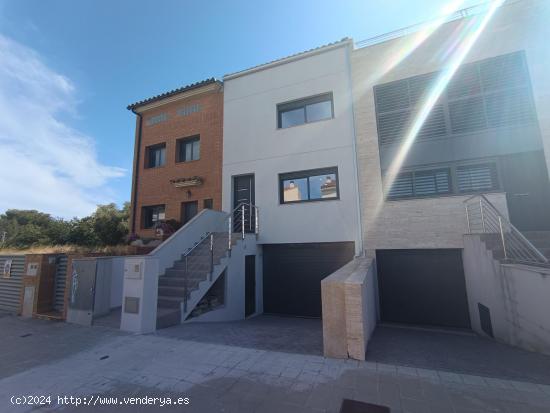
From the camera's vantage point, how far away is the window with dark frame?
25.5 feet

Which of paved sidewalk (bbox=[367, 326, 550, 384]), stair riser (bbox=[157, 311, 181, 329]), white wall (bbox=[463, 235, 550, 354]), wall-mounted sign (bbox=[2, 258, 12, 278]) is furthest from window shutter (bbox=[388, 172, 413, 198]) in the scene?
wall-mounted sign (bbox=[2, 258, 12, 278])

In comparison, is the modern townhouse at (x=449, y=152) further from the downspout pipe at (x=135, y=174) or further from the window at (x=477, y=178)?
the downspout pipe at (x=135, y=174)

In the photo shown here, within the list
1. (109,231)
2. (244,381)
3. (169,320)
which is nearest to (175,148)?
(109,231)

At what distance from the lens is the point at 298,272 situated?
9695 mm

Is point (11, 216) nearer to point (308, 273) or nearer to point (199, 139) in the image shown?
point (199, 139)

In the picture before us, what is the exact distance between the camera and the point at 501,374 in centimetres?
387

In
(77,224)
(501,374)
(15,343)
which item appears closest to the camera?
(501,374)

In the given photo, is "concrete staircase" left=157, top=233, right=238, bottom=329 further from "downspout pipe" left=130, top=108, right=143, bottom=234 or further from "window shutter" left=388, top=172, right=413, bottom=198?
"downspout pipe" left=130, top=108, right=143, bottom=234

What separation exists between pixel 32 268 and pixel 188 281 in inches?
179

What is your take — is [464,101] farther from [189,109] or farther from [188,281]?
[189,109]

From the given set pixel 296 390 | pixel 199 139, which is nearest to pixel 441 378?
pixel 296 390

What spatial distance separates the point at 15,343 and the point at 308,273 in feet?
25.0

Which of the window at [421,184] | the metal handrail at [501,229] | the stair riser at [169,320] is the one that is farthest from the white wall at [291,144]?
the stair riser at [169,320]

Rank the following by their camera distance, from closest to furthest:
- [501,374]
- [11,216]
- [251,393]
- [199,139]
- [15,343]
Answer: [251,393], [501,374], [15,343], [199,139], [11,216]
